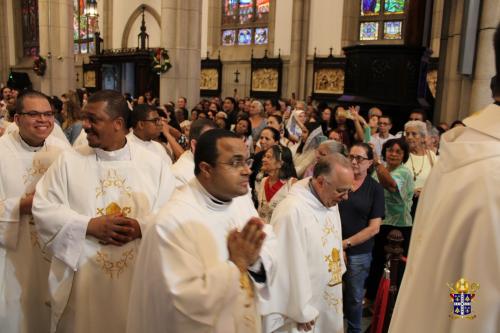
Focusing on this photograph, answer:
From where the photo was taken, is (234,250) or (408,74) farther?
(408,74)

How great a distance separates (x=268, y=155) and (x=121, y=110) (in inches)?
69.5

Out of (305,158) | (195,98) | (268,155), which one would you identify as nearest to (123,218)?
(268,155)

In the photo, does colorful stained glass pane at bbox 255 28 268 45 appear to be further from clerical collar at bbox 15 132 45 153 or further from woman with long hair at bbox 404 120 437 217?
clerical collar at bbox 15 132 45 153

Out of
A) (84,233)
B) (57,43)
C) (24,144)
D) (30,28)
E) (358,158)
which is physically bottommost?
Answer: (84,233)

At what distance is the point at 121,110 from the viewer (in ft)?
10.4

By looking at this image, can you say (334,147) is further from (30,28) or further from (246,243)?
(30,28)

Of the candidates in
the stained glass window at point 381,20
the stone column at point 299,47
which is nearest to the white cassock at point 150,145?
the stone column at point 299,47

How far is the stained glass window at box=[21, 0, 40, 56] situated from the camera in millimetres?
27359

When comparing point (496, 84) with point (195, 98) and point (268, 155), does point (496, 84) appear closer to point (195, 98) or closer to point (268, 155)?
point (268, 155)

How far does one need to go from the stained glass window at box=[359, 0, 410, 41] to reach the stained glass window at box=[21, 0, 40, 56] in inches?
765

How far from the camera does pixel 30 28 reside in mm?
27641

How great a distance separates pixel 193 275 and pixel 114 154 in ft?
4.86

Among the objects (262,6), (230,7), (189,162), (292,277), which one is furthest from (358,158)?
(230,7)

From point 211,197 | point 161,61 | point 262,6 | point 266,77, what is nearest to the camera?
point 211,197
